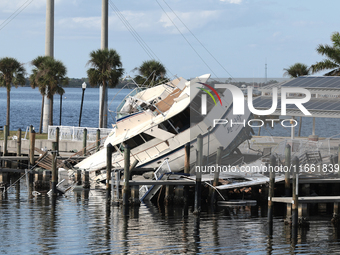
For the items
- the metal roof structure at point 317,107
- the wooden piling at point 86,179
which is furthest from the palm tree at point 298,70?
the wooden piling at point 86,179

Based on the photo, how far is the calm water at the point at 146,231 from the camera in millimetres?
16719

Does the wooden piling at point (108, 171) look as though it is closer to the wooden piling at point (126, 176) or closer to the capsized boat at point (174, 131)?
the wooden piling at point (126, 176)

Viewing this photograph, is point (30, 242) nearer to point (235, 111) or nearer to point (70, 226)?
point (70, 226)

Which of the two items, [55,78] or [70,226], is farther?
[55,78]

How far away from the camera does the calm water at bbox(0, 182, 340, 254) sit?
16719 mm

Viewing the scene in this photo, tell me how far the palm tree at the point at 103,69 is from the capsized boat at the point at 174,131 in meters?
17.5

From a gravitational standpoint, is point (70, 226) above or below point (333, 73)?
below

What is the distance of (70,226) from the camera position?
19500mm

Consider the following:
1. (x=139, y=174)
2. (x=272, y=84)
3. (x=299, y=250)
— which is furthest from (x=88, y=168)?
(x=272, y=84)

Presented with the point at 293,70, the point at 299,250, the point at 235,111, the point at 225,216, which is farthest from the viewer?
the point at 293,70

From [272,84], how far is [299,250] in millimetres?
23568

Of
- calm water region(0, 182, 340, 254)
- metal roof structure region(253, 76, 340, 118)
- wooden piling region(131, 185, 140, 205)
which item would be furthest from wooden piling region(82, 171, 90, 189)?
metal roof structure region(253, 76, 340, 118)

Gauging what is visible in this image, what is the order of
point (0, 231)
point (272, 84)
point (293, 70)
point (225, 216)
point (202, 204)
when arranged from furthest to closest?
point (293, 70), point (272, 84), point (202, 204), point (225, 216), point (0, 231)

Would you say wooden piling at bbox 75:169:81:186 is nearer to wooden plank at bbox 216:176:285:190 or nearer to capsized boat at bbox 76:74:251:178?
capsized boat at bbox 76:74:251:178
